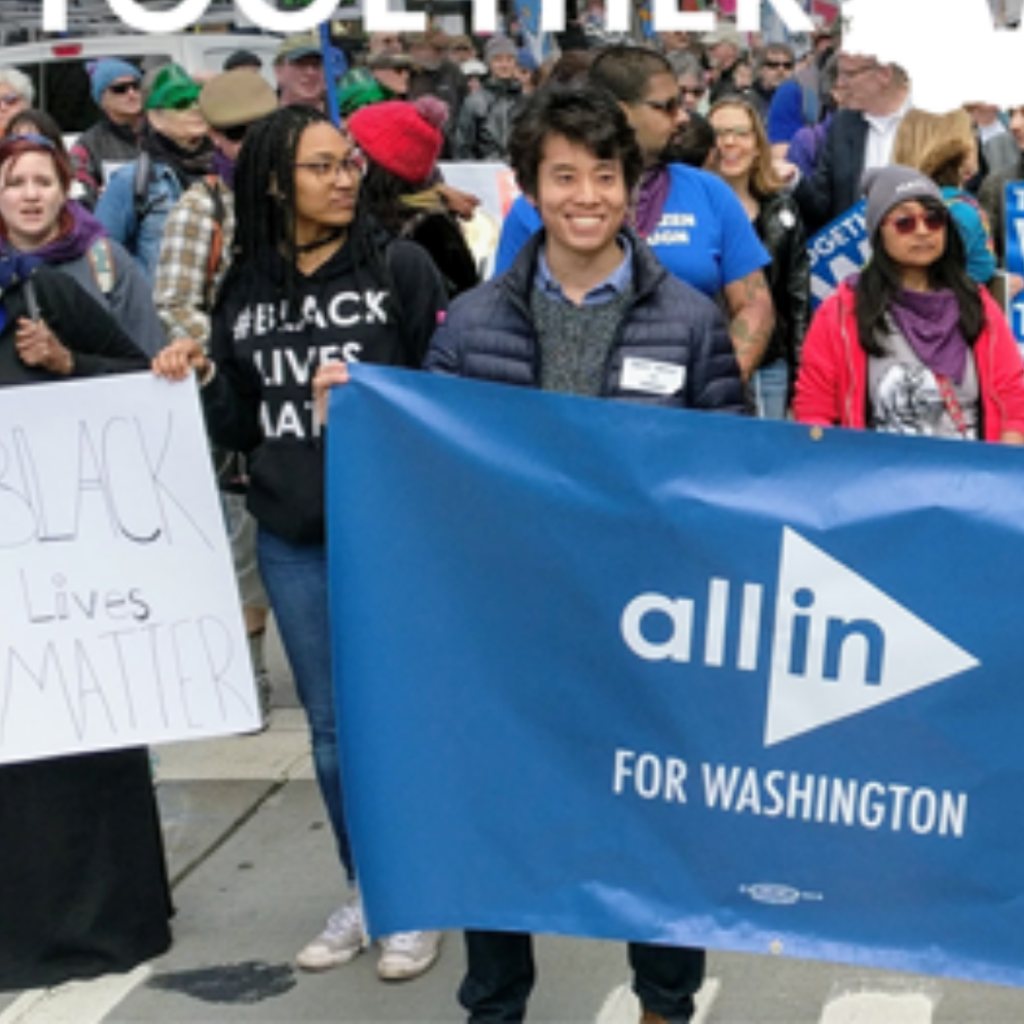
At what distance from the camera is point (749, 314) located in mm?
5633

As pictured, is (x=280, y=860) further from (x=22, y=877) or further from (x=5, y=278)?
(x=5, y=278)

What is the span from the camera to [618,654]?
3.74 meters

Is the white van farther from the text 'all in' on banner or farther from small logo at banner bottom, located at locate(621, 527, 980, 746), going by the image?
small logo at banner bottom, located at locate(621, 527, 980, 746)

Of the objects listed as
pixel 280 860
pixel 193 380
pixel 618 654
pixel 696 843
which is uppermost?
pixel 193 380

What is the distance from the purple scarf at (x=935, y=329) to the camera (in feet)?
17.0

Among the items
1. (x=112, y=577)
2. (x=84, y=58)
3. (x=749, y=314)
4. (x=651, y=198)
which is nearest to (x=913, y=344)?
(x=749, y=314)

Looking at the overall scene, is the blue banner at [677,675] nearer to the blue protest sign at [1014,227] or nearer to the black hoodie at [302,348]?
the black hoodie at [302,348]

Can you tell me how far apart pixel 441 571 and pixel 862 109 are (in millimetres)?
5201

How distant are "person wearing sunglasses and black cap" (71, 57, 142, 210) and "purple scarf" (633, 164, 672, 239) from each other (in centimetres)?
477

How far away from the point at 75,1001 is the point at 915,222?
2.72 m

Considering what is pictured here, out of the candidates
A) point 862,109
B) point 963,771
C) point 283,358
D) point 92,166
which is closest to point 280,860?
point 283,358

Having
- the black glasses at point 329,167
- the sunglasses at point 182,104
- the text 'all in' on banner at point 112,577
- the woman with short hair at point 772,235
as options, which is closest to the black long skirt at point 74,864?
the text 'all in' on banner at point 112,577

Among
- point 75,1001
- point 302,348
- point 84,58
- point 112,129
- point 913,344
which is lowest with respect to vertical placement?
point 75,1001

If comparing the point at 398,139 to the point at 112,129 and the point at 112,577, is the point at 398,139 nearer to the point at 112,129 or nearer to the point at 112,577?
the point at 112,577
